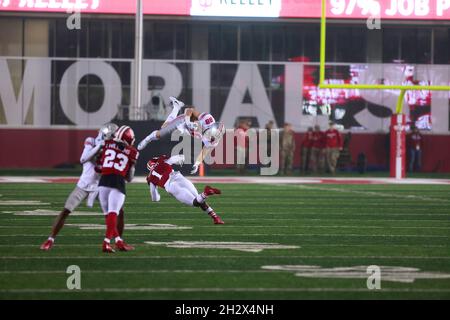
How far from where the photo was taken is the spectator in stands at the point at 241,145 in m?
28.1

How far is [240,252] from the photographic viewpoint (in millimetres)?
10250

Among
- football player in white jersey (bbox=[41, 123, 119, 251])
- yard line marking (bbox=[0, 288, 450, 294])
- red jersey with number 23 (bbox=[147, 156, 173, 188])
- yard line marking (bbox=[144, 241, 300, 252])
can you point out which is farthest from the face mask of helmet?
yard line marking (bbox=[0, 288, 450, 294])

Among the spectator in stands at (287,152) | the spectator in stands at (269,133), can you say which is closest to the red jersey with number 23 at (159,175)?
the spectator in stands at (287,152)

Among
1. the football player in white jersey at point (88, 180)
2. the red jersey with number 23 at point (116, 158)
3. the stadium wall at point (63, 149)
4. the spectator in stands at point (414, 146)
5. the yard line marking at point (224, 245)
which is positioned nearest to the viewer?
the red jersey with number 23 at point (116, 158)

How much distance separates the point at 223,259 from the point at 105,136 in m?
1.69

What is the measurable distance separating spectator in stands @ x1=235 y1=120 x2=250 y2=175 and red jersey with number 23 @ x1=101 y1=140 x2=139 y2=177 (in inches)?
692

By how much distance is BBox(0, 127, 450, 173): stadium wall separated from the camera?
102 feet

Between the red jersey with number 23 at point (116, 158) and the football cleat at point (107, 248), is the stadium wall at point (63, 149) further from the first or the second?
the football cleat at point (107, 248)

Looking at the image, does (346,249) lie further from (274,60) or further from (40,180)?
(274,60)

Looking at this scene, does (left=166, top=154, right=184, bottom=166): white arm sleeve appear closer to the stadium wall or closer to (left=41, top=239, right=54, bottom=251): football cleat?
(left=41, top=239, right=54, bottom=251): football cleat

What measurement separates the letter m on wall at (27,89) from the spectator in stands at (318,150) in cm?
765

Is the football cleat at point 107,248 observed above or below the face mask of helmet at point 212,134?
below

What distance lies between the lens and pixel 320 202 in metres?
17.2
